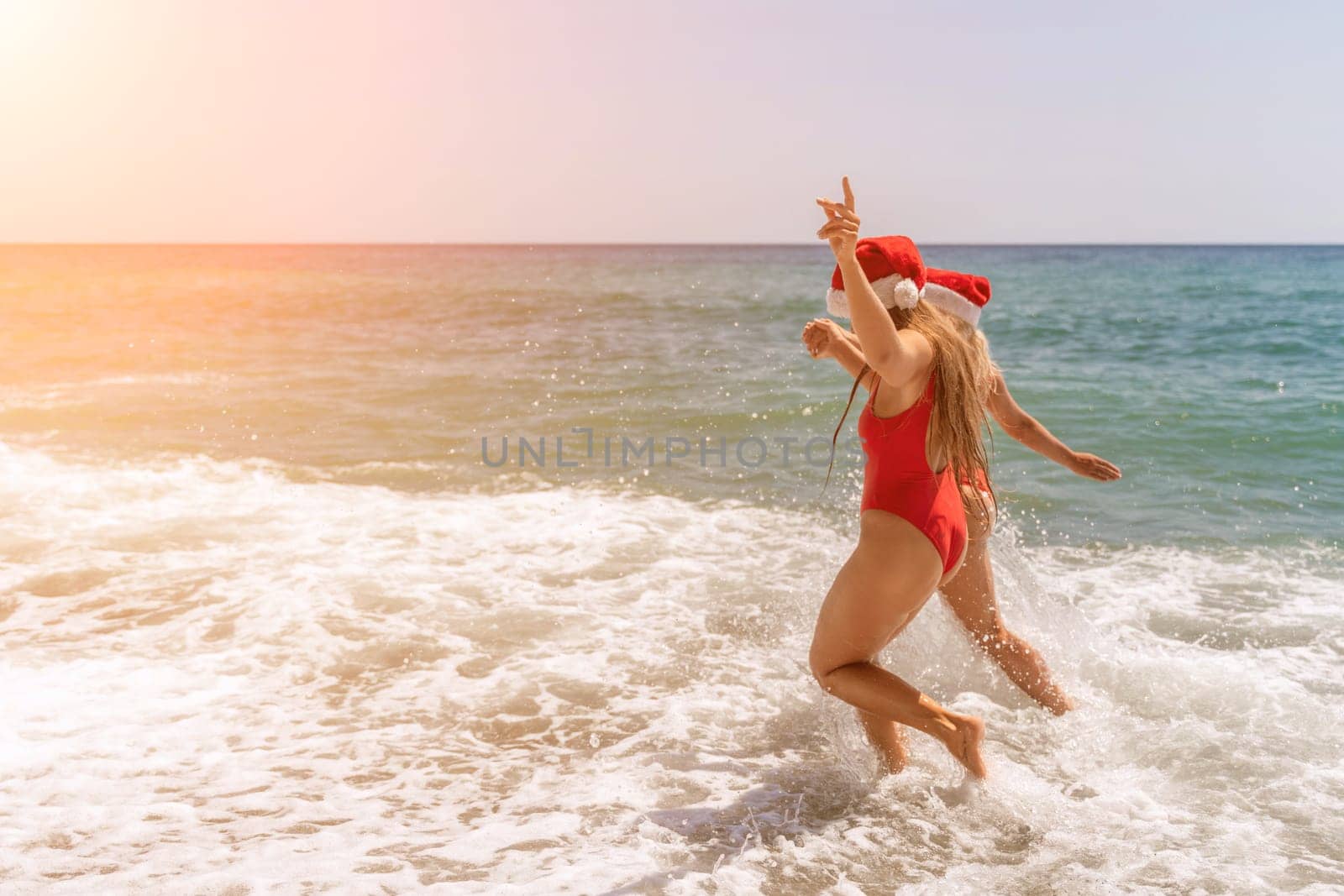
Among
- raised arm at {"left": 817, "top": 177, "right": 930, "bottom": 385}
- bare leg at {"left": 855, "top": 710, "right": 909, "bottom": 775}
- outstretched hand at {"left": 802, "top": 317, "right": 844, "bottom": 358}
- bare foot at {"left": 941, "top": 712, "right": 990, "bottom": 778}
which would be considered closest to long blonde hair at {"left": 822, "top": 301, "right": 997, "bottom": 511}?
raised arm at {"left": 817, "top": 177, "right": 930, "bottom": 385}

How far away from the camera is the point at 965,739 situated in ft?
11.5

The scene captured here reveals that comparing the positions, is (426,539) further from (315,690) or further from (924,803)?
(924,803)

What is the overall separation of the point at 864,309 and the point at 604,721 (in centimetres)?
243

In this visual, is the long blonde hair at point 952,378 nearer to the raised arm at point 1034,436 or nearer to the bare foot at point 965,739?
the raised arm at point 1034,436

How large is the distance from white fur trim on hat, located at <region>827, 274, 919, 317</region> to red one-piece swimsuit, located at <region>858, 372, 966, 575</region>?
26 cm

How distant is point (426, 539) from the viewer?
7043mm

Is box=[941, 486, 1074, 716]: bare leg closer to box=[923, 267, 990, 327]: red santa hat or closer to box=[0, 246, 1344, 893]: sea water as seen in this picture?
box=[0, 246, 1344, 893]: sea water

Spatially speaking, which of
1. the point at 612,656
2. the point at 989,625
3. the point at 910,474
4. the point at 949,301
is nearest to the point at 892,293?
the point at 949,301

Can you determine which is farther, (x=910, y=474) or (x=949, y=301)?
(x=949, y=301)

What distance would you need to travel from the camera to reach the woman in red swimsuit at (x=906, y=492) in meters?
3.31

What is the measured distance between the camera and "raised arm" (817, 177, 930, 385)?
289cm

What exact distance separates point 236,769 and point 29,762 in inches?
31.5

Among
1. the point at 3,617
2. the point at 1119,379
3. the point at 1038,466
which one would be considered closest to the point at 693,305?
the point at 1119,379

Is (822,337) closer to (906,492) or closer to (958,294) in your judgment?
(958,294)
